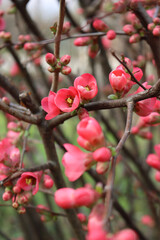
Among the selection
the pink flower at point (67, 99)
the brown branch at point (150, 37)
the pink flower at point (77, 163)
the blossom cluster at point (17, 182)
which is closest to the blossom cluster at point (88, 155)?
the pink flower at point (77, 163)

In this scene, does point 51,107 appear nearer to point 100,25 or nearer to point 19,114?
point 19,114

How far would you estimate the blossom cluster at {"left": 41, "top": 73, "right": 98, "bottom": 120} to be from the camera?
0.73m

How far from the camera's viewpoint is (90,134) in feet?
1.94

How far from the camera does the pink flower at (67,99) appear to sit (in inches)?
28.5

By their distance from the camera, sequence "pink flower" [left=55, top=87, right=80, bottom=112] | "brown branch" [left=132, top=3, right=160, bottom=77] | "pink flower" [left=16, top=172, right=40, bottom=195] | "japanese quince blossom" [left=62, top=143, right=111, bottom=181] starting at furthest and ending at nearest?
"brown branch" [left=132, top=3, right=160, bottom=77], "pink flower" [left=16, top=172, right=40, bottom=195], "pink flower" [left=55, top=87, right=80, bottom=112], "japanese quince blossom" [left=62, top=143, right=111, bottom=181]

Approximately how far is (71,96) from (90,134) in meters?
0.24

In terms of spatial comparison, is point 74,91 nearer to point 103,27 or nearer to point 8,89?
point 8,89

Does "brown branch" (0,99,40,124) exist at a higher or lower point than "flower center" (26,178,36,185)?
higher

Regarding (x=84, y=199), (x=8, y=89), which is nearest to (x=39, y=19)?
(x=8, y=89)

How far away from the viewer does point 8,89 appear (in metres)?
1.03

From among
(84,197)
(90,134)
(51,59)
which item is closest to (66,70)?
(51,59)

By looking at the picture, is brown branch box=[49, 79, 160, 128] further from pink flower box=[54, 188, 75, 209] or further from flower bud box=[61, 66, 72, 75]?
pink flower box=[54, 188, 75, 209]

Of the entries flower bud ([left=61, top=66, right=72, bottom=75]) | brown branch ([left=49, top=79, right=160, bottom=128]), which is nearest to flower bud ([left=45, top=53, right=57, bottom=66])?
flower bud ([left=61, top=66, right=72, bottom=75])

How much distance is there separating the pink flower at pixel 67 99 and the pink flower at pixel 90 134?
0.12m
